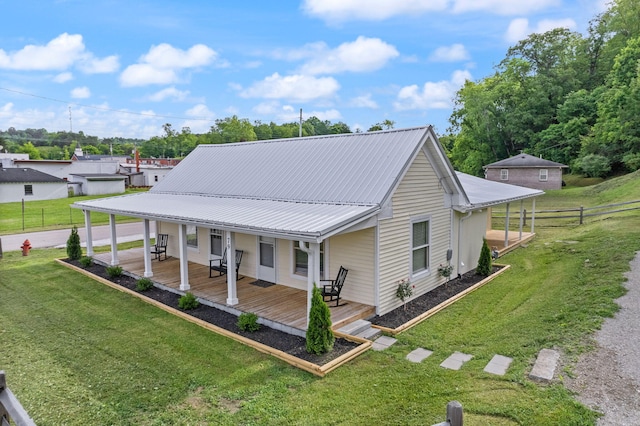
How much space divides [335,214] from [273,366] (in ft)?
11.0

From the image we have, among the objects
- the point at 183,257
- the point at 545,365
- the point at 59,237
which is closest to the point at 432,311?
the point at 545,365

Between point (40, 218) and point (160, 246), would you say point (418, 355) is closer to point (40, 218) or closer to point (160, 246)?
point (160, 246)

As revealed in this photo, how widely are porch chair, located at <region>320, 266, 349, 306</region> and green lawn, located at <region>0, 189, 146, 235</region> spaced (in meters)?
20.0

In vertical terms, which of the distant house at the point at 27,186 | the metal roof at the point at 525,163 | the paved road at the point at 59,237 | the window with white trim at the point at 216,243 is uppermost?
the metal roof at the point at 525,163

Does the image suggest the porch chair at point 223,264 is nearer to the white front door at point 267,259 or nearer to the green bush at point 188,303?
the white front door at point 267,259

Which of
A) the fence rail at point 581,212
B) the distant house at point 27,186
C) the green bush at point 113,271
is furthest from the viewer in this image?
the distant house at point 27,186

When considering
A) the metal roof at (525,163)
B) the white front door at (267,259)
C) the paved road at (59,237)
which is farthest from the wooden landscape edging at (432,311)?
the metal roof at (525,163)

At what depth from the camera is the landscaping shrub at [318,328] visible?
23.2 ft

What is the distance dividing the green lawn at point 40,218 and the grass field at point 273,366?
50.6ft

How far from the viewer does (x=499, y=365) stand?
21.3 feet

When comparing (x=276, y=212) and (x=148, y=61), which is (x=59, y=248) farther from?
(x=148, y=61)

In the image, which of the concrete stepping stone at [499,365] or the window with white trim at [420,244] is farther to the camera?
the window with white trim at [420,244]

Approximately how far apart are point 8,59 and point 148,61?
13.5 m

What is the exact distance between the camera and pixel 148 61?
113 ft
